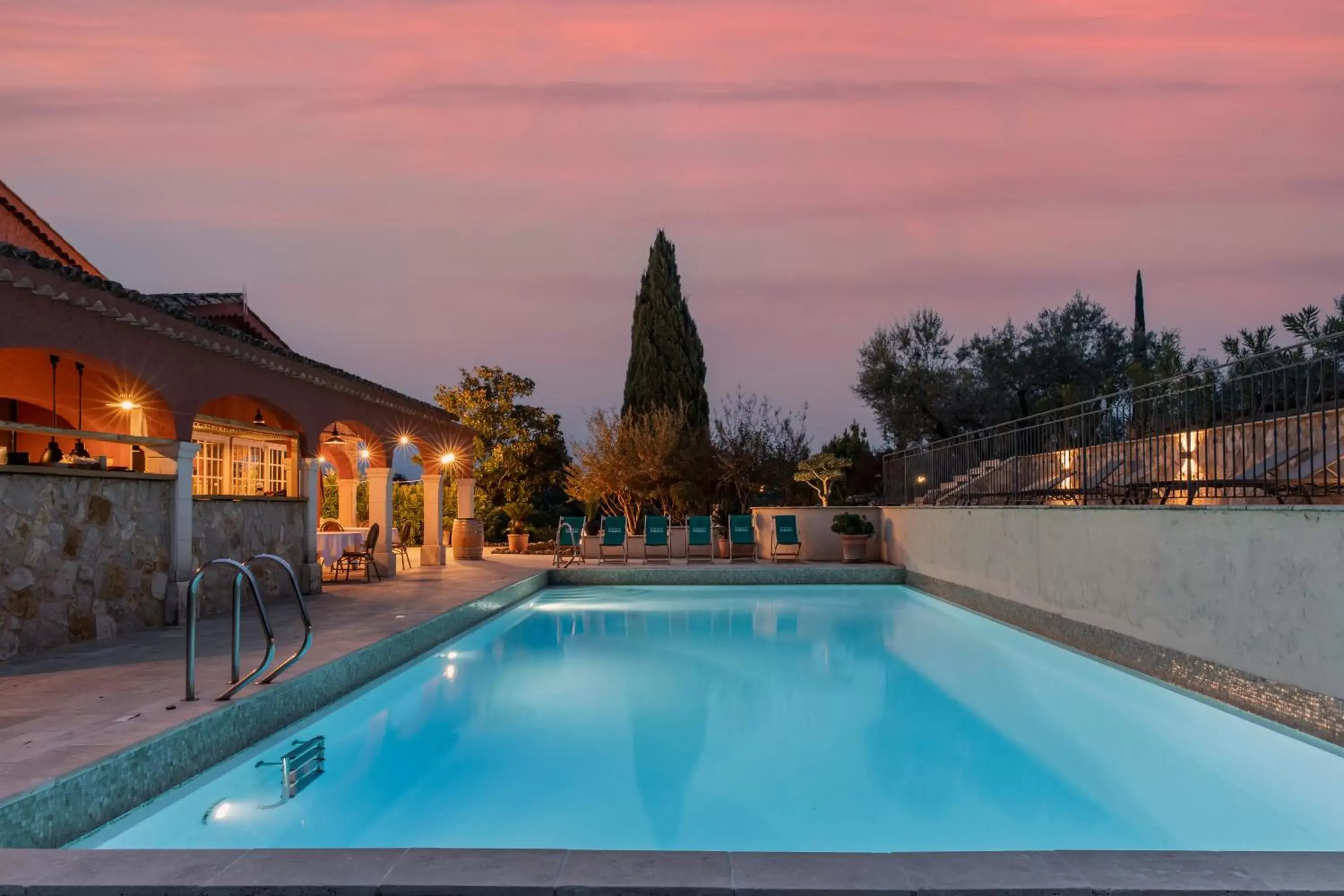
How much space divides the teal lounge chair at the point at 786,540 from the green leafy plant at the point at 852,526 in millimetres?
705

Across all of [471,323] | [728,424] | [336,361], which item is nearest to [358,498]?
[728,424]

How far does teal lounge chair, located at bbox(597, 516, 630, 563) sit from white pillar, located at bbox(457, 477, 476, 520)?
254 cm

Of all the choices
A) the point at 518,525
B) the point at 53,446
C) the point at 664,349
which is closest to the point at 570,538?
the point at 518,525

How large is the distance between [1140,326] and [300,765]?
2811cm

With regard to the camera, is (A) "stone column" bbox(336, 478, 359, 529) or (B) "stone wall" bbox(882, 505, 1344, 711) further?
(A) "stone column" bbox(336, 478, 359, 529)

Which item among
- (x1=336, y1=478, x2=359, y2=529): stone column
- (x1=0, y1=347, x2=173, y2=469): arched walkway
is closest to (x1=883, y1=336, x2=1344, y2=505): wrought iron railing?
(x1=0, y1=347, x2=173, y2=469): arched walkway

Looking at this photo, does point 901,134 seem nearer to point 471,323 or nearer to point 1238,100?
point 1238,100

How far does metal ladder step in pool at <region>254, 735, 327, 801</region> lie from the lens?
4.69 metres

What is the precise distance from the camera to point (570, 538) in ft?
53.7

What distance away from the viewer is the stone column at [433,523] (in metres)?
15.6

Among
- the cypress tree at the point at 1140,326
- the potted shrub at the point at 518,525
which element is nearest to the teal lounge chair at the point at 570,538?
the potted shrub at the point at 518,525

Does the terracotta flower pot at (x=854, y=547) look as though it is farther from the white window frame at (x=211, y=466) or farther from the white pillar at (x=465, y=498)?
the white window frame at (x=211, y=466)

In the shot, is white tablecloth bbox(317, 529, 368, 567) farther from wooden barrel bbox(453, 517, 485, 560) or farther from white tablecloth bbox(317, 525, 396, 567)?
wooden barrel bbox(453, 517, 485, 560)

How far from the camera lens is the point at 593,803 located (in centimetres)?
463
